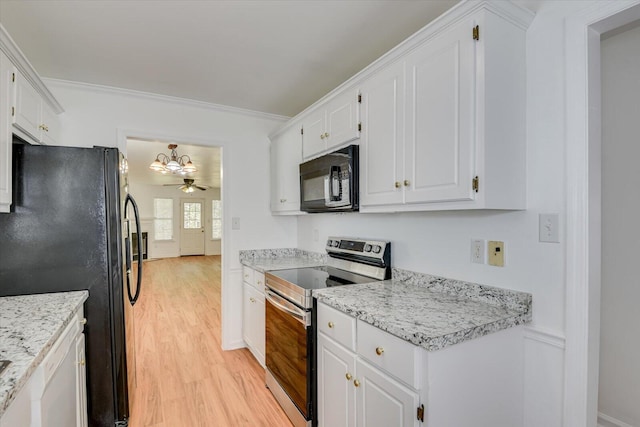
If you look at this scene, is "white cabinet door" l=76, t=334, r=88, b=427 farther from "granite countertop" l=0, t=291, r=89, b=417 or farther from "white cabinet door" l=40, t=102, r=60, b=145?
"white cabinet door" l=40, t=102, r=60, b=145

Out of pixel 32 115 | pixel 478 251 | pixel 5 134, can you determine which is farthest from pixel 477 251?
pixel 32 115

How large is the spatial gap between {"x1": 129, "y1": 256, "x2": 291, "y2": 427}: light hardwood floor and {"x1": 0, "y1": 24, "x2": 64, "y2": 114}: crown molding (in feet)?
7.08

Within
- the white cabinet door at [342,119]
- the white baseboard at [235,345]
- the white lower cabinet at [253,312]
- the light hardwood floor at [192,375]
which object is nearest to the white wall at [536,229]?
the white cabinet door at [342,119]

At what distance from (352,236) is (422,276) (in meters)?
0.81

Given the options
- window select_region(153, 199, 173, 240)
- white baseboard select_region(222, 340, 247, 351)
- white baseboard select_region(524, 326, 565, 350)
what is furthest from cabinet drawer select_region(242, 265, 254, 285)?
window select_region(153, 199, 173, 240)

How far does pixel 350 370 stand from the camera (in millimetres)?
1476

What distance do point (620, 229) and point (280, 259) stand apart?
256 centimetres

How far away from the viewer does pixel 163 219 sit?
32.3 feet

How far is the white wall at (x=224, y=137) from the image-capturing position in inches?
101

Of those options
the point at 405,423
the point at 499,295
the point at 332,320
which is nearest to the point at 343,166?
the point at 332,320

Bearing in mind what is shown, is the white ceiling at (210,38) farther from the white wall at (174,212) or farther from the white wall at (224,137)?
the white wall at (174,212)

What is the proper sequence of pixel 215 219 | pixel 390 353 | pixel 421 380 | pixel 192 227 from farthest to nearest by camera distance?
pixel 215 219, pixel 192 227, pixel 390 353, pixel 421 380

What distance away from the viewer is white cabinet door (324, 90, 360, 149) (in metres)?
1.97

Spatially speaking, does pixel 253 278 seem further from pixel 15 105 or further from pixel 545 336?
pixel 545 336
